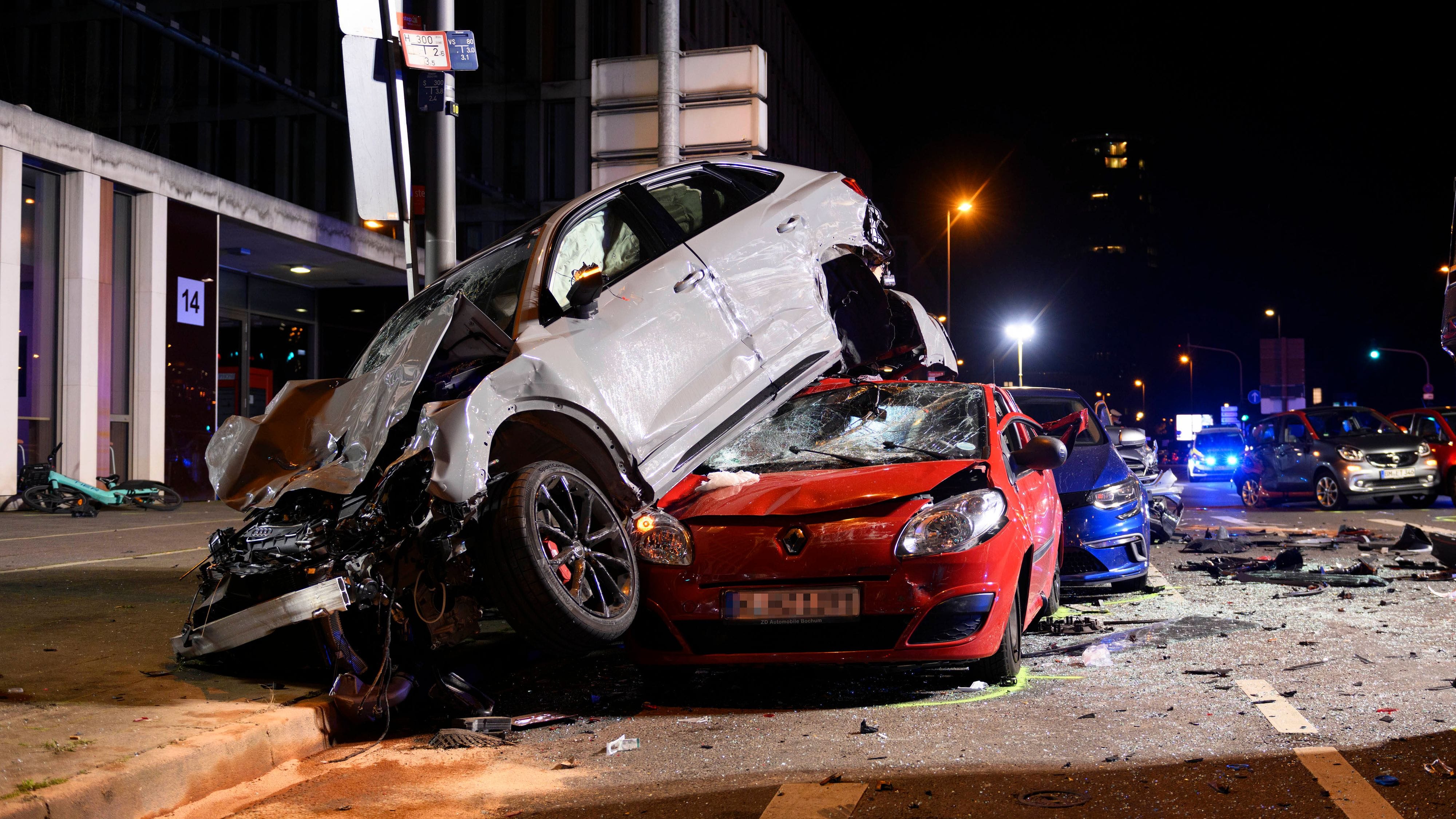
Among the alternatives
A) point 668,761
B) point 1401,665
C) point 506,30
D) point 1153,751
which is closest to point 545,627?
point 668,761

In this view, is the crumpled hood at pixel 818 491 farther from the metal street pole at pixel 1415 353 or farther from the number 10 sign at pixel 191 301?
the metal street pole at pixel 1415 353

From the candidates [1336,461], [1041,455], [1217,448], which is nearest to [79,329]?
[1041,455]

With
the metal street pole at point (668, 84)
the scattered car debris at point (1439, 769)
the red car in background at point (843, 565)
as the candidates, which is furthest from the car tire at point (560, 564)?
the metal street pole at point (668, 84)

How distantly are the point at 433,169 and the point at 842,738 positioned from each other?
5.39 metres

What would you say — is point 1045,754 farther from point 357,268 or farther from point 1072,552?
point 357,268

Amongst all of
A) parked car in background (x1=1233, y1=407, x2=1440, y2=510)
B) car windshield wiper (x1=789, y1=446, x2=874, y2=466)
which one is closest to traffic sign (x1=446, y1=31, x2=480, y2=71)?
car windshield wiper (x1=789, y1=446, x2=874, y2=466)

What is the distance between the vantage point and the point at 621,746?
4.50 m

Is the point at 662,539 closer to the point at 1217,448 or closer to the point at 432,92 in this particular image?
the point at 432,92

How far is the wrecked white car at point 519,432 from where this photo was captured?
4.60m

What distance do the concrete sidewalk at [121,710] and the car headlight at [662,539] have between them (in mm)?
1465

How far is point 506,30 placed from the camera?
32.8m

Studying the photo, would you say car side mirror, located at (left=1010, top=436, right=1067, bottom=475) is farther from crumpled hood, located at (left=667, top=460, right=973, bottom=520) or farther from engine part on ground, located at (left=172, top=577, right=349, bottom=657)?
engine part on ground, located at (left=172, top=577, right=349, bottom=657)

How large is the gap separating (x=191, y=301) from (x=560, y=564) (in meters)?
16.4

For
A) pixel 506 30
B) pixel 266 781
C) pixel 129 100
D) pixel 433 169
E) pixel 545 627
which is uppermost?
pixel 506 30
